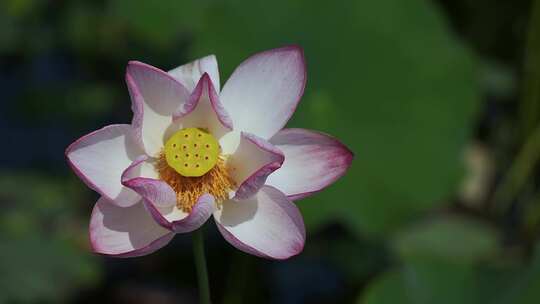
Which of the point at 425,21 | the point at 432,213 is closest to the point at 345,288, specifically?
the point at 432,213

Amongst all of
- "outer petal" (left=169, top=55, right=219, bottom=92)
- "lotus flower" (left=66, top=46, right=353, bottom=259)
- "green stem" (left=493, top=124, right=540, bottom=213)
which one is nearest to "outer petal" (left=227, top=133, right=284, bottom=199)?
"lotus flower" (left=66, top=46, right=353, bottom=259)

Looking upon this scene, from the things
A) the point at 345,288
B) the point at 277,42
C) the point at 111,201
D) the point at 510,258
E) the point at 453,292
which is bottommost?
the point at 345,288

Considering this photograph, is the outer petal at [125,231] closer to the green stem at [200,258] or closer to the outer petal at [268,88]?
the green stem at [200,258]

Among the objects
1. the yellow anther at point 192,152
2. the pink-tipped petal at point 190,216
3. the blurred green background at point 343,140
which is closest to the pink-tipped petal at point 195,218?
the pink-tipped petal at point 190,216

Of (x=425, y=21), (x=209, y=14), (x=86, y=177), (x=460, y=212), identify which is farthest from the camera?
(x=460, y=212)

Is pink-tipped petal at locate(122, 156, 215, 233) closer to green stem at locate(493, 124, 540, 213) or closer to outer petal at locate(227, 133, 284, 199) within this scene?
outer petal at locate(227, 133, 284, 199)

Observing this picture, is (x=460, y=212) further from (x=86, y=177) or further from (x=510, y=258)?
(x=86, y=177)

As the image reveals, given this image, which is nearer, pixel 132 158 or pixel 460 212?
pixel 132 158
